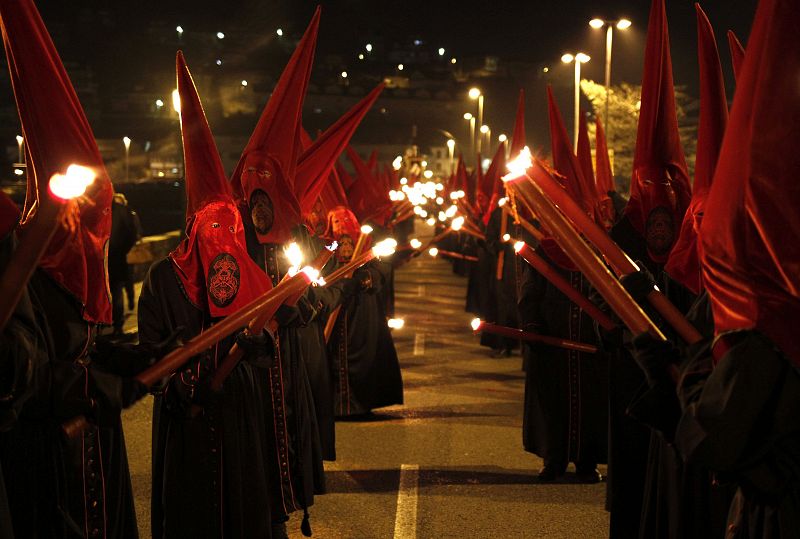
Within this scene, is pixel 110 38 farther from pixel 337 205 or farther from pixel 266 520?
pixel 266 520

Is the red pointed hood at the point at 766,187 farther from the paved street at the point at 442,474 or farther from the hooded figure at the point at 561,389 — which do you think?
the hooded figure at the point at 561,389

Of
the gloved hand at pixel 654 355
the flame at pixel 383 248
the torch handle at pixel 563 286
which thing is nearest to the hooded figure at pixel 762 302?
the gloved hand at pixel 654 355

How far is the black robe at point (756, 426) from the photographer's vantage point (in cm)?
279

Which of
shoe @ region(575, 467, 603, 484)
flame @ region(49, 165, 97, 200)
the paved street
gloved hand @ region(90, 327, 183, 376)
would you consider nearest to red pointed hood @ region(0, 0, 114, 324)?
gloved hand @ region(90, 327, 183, 376)

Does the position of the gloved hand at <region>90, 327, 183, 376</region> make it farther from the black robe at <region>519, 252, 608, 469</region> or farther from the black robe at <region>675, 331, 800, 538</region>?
the black robe at <region>519, 252, 608, 469</region>

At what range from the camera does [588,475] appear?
750cm

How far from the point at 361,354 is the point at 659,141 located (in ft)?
16.0

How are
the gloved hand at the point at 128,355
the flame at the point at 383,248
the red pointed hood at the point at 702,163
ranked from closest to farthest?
1. the gloved hand at the point at 128,355
2. the red pointed hood at the point at 702,163
3. the flame at the point at 383,248

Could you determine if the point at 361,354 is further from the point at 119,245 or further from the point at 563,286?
the point at 119,245

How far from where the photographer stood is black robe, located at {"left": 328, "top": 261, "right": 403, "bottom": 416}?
31.4 ft

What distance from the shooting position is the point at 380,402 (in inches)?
384

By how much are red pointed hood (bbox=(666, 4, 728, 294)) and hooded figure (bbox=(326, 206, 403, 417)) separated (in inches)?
200

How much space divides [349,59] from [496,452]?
112 m

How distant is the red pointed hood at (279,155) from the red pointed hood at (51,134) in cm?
200
